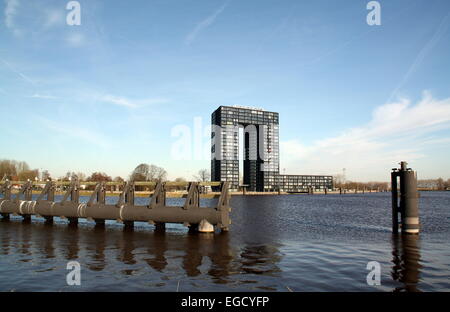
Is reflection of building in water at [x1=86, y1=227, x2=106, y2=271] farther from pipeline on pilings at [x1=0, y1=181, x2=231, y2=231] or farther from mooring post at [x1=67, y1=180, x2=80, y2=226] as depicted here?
mooring post at [x1=67, y1=180, x2=80, y2=226]

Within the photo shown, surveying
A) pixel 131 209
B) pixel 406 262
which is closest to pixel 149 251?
pixel 131 209

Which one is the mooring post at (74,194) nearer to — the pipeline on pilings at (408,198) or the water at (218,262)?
the water at (218,262)

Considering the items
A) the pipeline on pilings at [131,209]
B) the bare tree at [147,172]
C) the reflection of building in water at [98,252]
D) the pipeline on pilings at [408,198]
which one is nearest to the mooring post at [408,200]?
the pipeline on pilings at [408,198]

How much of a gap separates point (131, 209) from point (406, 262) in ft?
50.3

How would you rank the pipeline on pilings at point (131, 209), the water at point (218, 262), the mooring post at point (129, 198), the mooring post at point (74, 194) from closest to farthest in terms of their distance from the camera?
the water at point (218, 262), the pipeline on pilings at point (131, 209), the mooring post at point (129, 198), the mooring post at point (74, 194)

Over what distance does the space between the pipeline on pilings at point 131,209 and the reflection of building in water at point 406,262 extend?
8.99 metres

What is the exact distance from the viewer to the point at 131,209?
66.6 feet

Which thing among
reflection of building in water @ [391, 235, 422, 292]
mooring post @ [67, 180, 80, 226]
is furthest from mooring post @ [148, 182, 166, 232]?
reflection of building in water @ [391, 235, 422, 292]

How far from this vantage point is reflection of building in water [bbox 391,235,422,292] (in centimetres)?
909

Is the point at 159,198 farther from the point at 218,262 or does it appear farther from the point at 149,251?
the point at 218,262

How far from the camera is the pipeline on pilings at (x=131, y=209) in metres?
18.5
